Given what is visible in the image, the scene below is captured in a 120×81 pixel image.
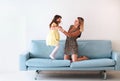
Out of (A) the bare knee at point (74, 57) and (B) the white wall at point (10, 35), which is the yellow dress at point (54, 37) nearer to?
(A) the bare knee at point (74, 57)

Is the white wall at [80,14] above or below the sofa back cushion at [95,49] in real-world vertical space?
above

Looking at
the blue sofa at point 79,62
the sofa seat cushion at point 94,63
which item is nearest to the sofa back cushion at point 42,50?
the blue sofa at point 79,62

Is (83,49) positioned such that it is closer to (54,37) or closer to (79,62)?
(79,62)

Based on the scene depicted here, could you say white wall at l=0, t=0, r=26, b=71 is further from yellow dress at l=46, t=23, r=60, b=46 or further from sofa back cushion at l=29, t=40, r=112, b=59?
yellow dress at l=46, t=23, r=60, b=46

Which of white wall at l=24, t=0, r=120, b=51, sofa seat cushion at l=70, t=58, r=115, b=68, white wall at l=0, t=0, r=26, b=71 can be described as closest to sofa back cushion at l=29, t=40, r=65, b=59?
white wall at l=24, t=0, r=120, b=51

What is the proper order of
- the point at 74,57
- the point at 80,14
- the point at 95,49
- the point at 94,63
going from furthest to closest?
the point at 80,14, the point at 95,49, the point at 74,57, the point at 94,63

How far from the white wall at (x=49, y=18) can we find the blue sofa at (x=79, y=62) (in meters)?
0.36

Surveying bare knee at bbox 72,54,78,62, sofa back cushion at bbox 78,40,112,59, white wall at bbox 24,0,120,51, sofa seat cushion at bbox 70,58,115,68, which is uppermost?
white wall at bbox 24,0,120,51

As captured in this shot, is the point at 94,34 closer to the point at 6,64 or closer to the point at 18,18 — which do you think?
the point at 18,18

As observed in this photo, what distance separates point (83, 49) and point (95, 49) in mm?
291

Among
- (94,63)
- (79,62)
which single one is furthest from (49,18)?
(94,63)

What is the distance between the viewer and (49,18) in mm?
5941

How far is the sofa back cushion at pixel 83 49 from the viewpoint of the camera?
5.59 meters

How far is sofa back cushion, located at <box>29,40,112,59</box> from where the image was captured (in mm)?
5590
